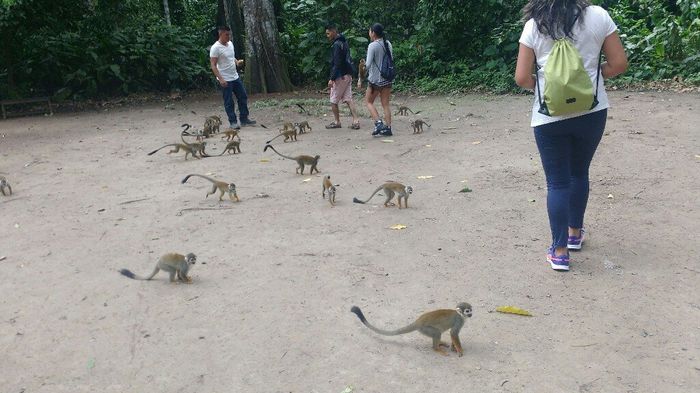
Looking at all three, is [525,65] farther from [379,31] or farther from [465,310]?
[379,31]

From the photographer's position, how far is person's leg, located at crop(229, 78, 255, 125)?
42.2ft

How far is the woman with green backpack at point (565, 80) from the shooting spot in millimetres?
4582

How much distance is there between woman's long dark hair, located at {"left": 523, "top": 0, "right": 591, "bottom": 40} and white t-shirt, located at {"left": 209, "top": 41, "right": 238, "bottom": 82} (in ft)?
28.7

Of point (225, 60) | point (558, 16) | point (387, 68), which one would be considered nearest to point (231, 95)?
point (225, 60)

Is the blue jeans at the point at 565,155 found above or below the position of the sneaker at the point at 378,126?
above

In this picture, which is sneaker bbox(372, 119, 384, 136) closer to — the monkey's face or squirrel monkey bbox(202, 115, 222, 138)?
→ squirrel monkey bbox(202, 115, 222, 138)

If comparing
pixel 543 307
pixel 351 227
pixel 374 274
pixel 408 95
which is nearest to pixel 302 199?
pixel 351 227

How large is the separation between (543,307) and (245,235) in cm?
315

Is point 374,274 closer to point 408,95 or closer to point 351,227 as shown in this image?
point 351,227

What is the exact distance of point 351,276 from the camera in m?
5.34

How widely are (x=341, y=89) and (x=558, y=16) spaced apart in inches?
304

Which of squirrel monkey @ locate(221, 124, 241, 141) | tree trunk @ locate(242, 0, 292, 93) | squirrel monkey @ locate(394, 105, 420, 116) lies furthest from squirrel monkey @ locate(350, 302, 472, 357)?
tree trunk @ locate(242, 0, 292, 93)

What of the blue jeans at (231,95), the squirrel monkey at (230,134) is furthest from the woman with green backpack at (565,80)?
the blue jeans at (231,95)

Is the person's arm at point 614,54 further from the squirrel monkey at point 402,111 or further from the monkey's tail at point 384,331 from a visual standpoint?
the squirrel monkey at point 402,111
